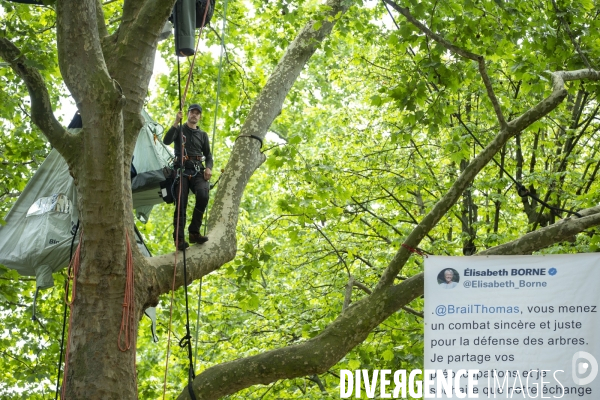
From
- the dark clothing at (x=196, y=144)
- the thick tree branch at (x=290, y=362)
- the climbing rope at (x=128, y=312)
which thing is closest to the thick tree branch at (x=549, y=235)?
the thick tree branch at (x=290, y=362)

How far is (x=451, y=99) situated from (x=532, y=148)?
204 cm

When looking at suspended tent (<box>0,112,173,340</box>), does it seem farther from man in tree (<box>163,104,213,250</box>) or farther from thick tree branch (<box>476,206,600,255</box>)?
thick tree branch (<box>476,206,600,255</box>)

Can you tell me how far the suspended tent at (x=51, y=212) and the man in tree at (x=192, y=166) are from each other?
0.15 m

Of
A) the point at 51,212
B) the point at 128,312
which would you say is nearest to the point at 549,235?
the point at 128,312

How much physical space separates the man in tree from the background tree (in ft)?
0.54

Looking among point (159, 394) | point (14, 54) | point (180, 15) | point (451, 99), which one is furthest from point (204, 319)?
point (14, 54)

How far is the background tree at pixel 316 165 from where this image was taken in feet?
16.3

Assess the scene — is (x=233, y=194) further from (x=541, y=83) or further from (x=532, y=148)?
(x=532, y=148)

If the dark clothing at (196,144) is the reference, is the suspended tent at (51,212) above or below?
below

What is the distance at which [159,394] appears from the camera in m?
11.9

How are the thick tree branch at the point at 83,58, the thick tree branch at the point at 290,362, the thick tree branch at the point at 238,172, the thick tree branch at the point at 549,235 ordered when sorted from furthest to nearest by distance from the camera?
the thick tree branch at the point at 238,172
the thick tree branch at the point at 549,235
the thick tree branch at the point at 290,362
the thick tree branch at the point at 83,58

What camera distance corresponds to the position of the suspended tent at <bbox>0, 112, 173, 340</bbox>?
20.9 feet
